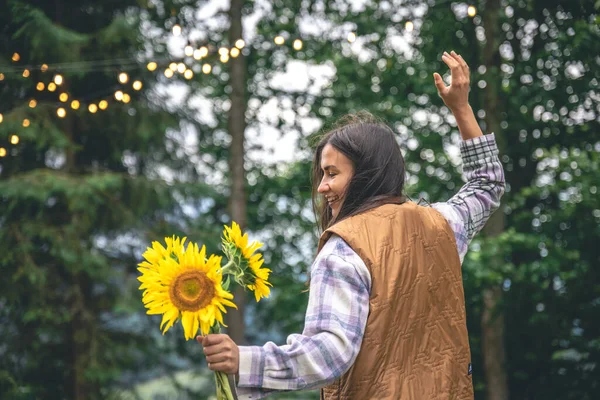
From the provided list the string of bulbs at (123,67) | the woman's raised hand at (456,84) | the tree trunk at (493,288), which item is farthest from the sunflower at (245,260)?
the tree trunk at (493,288)

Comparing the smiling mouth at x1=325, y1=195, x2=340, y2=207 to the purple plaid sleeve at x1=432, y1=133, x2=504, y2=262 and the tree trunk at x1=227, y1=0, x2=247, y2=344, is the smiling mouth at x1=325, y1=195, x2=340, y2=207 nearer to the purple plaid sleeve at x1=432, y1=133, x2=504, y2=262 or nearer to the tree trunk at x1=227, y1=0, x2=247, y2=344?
the purple plaid sleeve at x1=432, y1=133, x2=504, y2=262

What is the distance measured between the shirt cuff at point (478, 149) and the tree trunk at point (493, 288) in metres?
6.09

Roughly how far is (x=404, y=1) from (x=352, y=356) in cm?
831

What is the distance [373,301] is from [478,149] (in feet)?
2.26

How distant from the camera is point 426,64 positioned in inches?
366

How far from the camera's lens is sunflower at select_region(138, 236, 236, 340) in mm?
1479

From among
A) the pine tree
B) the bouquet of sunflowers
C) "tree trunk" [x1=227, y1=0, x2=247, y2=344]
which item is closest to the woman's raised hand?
the bouquet of sunflowers

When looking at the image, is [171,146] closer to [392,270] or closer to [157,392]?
[157,392]

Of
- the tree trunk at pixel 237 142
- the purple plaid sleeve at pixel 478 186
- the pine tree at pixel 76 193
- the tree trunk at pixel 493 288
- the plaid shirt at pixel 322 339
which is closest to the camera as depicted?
the plaid shirt at pixel 322 339

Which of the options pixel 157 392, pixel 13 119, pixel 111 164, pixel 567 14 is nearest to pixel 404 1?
pixel 567 14

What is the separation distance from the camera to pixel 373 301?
1.53 meters

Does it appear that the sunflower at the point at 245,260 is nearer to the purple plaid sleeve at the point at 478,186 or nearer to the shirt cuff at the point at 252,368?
the shirt cuff at the point at 252,368

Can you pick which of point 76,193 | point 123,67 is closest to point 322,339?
point 76,193

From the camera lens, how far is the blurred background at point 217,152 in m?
7.33
